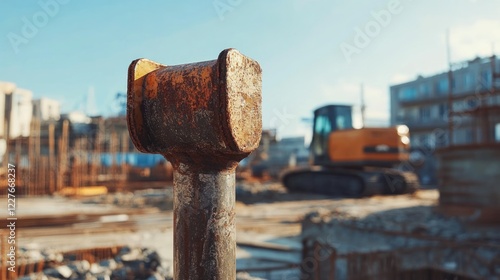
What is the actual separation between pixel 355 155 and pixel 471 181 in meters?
5.88

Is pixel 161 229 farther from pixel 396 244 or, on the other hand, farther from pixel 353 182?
pixel 353 182

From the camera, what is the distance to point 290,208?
13.8 metres

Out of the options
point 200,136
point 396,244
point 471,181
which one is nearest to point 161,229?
point 396,244

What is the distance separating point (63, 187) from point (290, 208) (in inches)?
457

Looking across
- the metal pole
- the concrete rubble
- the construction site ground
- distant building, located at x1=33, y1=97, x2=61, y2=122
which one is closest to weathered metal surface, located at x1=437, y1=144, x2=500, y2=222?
the concrete rubble

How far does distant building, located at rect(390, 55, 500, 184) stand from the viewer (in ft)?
116

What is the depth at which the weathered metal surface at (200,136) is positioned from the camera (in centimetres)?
132

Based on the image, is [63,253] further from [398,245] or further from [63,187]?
[63,187]

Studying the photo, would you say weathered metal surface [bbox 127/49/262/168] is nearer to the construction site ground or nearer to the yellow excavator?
the construction site ground

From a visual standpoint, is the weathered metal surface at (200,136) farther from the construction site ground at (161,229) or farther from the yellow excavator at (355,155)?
the yellow excavator at (355,155)

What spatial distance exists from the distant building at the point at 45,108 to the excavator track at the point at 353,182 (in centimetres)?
3274

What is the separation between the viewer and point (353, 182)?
16.1m

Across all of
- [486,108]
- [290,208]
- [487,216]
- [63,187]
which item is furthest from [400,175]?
[63,187]

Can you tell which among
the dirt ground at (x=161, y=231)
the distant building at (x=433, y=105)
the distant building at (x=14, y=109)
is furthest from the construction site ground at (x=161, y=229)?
the distant building at (x=433, y=105)
